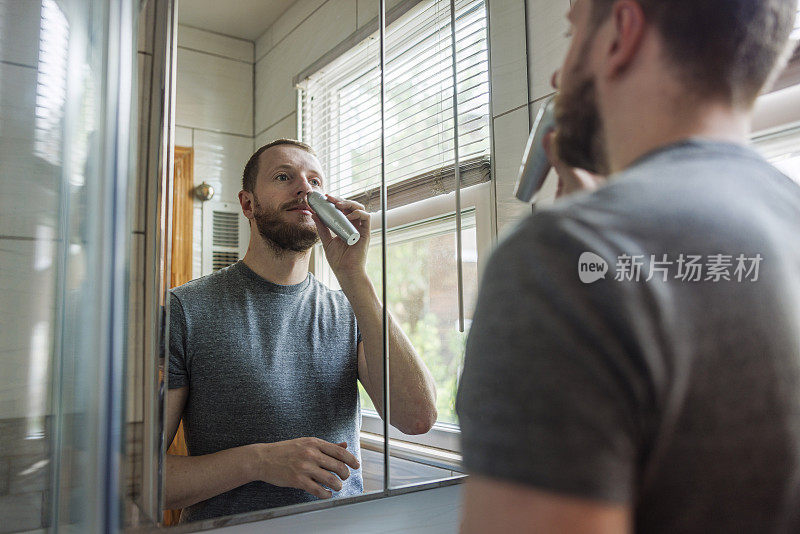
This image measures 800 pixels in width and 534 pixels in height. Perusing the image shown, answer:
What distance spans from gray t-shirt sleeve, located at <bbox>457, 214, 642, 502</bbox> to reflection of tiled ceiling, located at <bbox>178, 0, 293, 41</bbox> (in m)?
0.56

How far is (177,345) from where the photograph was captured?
0.61 metres

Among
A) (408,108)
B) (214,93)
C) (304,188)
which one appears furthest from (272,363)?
(408,108)

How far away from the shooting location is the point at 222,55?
2.26 ft

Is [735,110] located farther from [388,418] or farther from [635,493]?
[388,418]

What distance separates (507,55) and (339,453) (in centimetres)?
70

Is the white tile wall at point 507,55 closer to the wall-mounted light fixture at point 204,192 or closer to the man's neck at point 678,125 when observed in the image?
the wall-mounted light fixture at point 204,192

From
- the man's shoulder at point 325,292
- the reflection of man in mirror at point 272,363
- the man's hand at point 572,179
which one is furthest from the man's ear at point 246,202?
the man's hand at point 572,179

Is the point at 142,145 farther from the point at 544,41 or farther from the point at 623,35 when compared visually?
the point at 544,41

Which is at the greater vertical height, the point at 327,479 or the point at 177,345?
the point at 177,345

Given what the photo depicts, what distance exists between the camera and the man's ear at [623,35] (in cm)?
36

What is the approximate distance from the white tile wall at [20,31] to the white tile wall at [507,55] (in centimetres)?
66

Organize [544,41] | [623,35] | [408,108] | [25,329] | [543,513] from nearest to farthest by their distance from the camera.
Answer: [543,513], [623,35], [25,329], [408,108], [544,41]

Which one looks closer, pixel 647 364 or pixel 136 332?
pixel 647 364

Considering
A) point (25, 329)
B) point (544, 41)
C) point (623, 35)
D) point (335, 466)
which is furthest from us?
point (544, 41)
